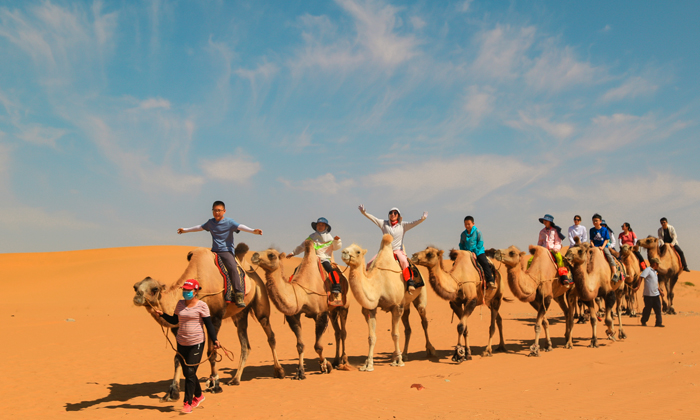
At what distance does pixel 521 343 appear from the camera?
1478 cm

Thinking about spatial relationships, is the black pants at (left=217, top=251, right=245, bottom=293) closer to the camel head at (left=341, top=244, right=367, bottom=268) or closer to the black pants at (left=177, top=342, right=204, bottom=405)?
the black pants at (left=177, top=342, right=204, bottom=405)

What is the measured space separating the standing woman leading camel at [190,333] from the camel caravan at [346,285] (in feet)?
0.05

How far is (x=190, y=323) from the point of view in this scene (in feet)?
24.0

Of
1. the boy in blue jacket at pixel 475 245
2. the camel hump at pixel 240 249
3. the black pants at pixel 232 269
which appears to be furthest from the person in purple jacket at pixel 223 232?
the boy in blue jacket at pixel 475 245

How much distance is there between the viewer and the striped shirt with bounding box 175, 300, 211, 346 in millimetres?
7270

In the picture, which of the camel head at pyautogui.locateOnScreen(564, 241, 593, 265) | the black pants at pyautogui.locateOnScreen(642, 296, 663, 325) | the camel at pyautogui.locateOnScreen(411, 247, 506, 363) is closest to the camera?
the camel at pyautogui.locateOnScreen(411, 247, 506, 363)

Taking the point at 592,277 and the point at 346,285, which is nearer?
the point at 346,285

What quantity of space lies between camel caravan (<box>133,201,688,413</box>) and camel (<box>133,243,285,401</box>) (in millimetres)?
19

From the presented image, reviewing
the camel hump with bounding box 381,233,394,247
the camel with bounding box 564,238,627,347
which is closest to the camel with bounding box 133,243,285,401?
the camel hump with bounding box 381,233,394,247

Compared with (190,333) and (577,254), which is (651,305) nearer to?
(577,254)

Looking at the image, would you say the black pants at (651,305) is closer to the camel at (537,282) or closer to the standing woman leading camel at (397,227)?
the camel at (537,282)

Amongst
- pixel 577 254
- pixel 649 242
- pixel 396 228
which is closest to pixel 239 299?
pixel 396 228

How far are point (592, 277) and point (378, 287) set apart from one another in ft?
22.0

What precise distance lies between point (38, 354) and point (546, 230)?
48.3 ft
